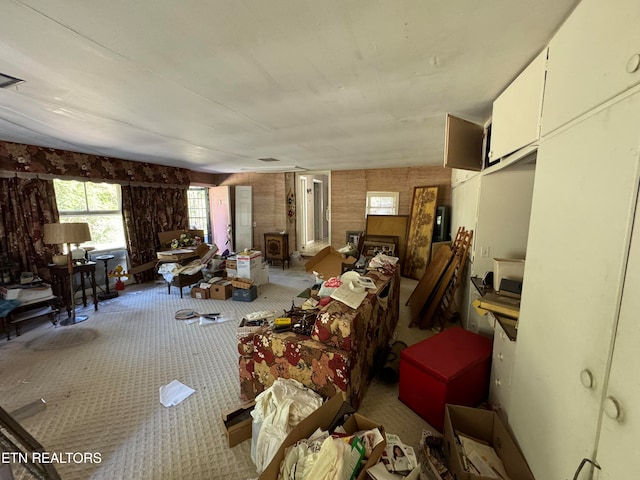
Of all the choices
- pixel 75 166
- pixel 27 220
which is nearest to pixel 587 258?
pixel 27 220

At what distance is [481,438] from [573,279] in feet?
4.07

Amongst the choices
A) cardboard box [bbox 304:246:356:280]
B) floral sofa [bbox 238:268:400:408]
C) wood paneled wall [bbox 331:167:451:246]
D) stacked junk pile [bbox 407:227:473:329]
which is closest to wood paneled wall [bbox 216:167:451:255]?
wood paneled wall [bbox 331:167:451:246]

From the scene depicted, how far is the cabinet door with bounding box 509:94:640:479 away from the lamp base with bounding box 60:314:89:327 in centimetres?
460

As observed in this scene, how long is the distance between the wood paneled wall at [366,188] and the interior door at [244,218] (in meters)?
2.10

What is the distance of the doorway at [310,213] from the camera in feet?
21.1

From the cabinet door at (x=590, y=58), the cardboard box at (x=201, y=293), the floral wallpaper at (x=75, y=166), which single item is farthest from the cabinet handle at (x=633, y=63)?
the floral wallpaper at (x=75, y=166)

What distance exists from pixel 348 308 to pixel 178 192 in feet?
17.0

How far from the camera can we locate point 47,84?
166 cm

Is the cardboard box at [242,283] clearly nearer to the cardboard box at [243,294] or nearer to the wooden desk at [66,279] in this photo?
the cardboard box at [243,294]

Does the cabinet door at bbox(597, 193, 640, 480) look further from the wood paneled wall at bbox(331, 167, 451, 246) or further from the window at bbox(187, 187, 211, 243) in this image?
the window at bbox(187, 187, 211, 243)

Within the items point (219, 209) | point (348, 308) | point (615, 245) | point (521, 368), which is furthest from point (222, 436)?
point (219, 209)

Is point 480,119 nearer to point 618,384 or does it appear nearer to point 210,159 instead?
point 618,384

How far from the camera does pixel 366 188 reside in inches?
228

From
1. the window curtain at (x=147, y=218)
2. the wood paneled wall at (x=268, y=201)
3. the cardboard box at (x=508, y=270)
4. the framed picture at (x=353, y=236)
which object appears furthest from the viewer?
the wood paneled wall at (x=268, y=201)
